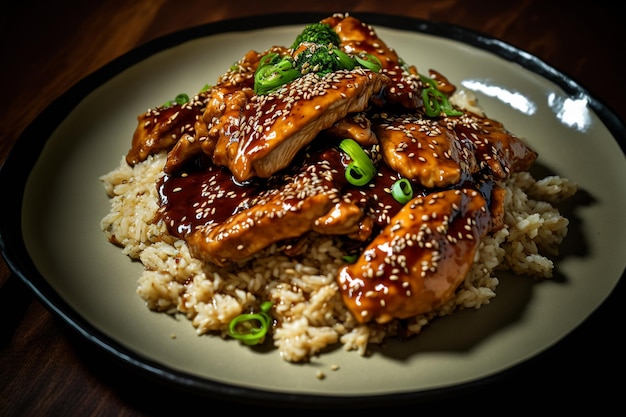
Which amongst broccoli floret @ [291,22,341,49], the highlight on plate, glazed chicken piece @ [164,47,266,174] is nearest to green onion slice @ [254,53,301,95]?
the highlight on plate

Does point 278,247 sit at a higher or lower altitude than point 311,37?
lower

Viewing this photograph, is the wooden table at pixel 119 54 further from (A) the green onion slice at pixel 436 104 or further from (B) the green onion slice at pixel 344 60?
(B) the green onion slice at pixel 344 60

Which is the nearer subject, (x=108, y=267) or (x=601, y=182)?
(x=108, y=267)

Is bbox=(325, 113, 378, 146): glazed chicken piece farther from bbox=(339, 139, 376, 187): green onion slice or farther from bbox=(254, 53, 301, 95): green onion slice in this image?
bbox=(254, 53, 301, 95): green onion slice

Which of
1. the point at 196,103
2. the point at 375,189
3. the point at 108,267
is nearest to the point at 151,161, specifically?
the point at 196,103

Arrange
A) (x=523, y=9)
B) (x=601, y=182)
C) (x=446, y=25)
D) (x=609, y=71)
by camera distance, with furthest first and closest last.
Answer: (x=523, y=9), (x=609, y=71), (x=446, y=25), (x=601, y=182)

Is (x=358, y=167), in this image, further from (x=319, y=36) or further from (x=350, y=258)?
(x=319, y=36)

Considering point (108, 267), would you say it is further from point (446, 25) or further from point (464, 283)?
point (446, 25)
